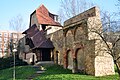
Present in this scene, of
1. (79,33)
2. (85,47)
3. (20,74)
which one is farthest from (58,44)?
(85,47)

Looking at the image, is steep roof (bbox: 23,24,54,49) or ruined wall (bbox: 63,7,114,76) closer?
ruined wall (bbox: 63,7,114,76)

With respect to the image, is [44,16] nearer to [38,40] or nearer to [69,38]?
[38,40]

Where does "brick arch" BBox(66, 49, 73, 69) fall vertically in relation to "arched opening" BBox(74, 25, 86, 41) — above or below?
below

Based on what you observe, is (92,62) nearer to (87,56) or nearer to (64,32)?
(87,56)

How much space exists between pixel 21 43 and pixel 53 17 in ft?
28.5

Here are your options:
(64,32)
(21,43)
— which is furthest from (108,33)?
(21,43)

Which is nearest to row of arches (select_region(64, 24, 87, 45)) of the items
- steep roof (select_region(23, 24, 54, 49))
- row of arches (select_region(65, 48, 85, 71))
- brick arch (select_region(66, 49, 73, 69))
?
brick arch (select_region(66, 49, 73, 69))

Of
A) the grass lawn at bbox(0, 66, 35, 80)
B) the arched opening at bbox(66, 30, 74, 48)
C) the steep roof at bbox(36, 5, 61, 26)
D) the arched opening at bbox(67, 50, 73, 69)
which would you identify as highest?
the steep roof at bbox(36, 5, 61, 26)

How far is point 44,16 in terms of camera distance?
34656mm

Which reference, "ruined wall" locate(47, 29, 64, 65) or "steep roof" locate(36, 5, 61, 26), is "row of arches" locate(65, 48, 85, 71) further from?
"steep roof" locate(36, 5, 61, 26)

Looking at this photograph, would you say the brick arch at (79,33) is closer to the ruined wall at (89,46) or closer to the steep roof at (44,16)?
the ruined wall at (89,46)

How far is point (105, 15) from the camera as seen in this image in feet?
49.0

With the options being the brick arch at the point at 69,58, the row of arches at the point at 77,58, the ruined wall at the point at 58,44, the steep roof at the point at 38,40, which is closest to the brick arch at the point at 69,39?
the brick arch at the point at 69,58

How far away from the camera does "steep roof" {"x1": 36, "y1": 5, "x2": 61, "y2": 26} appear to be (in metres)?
33.4
